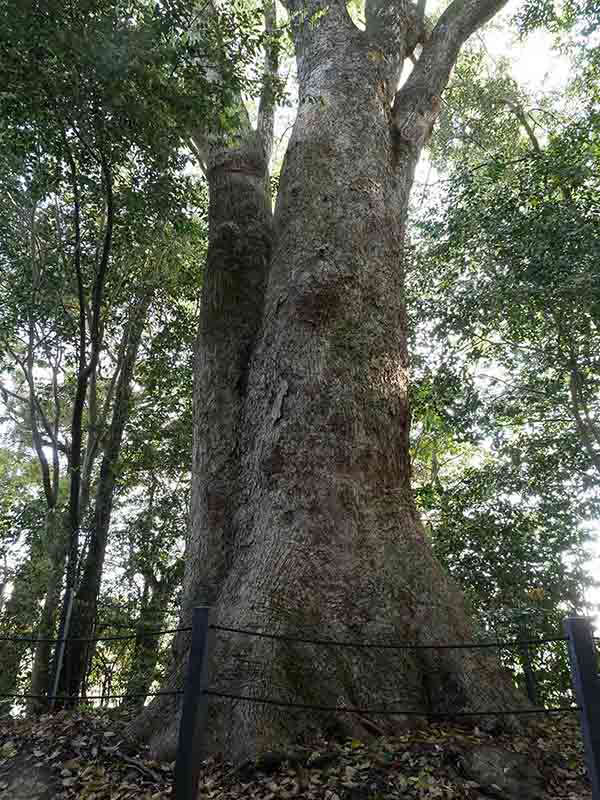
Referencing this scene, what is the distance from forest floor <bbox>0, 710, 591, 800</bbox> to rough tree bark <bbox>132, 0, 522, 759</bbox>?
0.15 m

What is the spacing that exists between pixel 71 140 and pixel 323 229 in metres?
2.48

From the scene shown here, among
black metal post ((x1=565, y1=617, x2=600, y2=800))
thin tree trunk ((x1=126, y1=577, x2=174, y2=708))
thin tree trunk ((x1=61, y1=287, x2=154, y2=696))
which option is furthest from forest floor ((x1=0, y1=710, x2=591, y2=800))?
thin tree trunk ((x1=61, y1=287, x2=154, y2=696))

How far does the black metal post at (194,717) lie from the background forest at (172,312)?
306 centimetres

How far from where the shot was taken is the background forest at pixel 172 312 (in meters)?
4.45

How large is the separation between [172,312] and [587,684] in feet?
24.9

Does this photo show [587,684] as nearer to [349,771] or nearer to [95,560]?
[349,771]

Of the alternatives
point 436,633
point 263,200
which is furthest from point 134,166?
point 436,633

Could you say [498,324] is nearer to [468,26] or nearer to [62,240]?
[468,26]

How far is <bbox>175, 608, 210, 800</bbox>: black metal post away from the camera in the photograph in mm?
2121

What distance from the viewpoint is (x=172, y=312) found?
8.62 m

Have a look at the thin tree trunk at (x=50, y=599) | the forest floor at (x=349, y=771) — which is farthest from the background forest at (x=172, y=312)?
the forest floor at (x=349, y=771)

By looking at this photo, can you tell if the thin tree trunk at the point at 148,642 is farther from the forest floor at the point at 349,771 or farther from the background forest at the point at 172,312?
the forest floor at the point at 349,771

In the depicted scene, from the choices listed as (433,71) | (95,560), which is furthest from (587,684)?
(95,560)

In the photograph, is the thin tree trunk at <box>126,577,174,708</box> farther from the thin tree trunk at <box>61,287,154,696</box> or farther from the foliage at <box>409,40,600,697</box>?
the foliage at <box>409,40,600,697</box>
